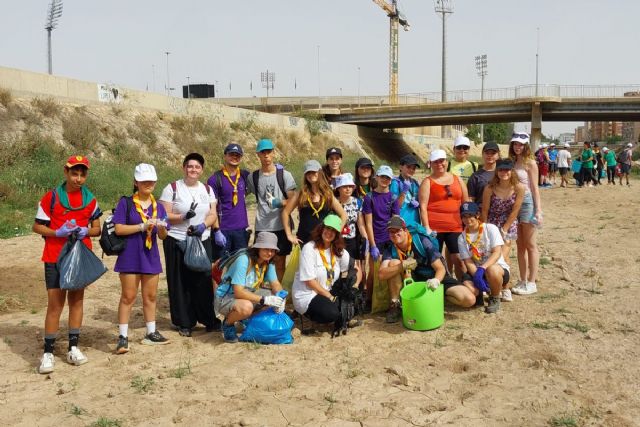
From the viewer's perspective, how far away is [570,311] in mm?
6027

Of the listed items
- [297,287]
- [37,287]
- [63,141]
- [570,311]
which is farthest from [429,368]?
[63,141]

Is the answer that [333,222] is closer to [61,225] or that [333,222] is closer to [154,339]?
[154,339]

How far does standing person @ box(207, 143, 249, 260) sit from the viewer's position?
589 cm

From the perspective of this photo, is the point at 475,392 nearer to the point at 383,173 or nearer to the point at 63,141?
the point at 383,173

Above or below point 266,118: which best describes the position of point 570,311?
below

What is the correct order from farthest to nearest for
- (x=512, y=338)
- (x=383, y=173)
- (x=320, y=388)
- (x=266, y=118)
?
(x=266, y=118) → (x=383, y=173) → (x=512, y=338) → (x=320, y=388)

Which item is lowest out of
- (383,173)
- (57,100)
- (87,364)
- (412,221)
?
(87,364)

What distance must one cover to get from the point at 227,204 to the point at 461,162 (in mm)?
2897

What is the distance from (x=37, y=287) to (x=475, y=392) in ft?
19.9

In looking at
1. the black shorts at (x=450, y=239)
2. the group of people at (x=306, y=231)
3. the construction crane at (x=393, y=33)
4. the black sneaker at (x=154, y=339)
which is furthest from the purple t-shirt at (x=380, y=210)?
the construction crane at (x=393, y=33)

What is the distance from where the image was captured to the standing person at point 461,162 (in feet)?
21.8

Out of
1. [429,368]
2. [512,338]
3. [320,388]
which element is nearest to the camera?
[320,388]

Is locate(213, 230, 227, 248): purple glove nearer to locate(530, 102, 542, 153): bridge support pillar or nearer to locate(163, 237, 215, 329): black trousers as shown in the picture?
locate(163, 237, 215, 329): black trousers

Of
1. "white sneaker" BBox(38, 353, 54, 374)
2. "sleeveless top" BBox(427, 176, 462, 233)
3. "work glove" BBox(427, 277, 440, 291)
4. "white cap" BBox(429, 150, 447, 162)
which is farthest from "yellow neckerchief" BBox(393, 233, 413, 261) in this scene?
"white sneaker" BBox(38, 353, 54, 374)
